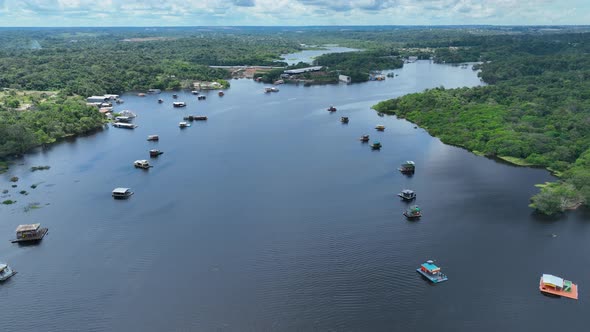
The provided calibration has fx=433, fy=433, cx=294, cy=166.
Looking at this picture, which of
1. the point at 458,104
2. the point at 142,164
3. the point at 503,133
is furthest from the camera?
the point at 458,104

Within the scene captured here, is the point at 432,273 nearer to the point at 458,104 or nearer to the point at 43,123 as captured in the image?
the point at 458,104

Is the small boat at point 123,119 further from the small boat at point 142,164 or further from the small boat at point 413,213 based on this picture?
the small boat at point 413,213

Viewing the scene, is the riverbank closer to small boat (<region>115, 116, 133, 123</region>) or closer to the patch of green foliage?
small boat (<region>115, 116, 133, 123</region>)

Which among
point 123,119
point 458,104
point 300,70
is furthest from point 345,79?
point 123,119

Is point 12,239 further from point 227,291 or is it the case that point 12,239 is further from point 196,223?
point 227,291

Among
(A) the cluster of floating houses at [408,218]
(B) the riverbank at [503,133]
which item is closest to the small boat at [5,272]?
(A) the cluster of floating houses at [408,218]

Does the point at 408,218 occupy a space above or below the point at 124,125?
below
